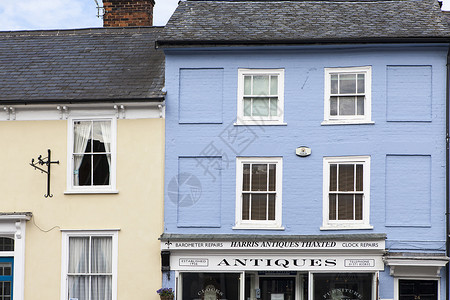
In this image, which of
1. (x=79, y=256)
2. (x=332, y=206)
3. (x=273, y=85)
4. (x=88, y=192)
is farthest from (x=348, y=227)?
(x=79, y=256)

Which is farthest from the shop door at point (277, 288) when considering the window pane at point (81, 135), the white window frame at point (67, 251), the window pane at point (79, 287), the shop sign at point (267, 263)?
the window pane at point (81, 135)

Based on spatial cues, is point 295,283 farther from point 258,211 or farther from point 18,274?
point 18,274

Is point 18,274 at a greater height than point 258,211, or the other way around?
point 258,211

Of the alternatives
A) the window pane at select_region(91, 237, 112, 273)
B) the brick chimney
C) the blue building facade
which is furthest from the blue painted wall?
the brick chimney

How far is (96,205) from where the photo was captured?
17.7 m

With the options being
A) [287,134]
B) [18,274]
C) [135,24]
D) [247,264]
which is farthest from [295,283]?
[135,24]

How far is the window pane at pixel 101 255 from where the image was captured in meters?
17.7

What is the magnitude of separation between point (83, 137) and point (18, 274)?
11.7 feet

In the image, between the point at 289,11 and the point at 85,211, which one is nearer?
the point at 85,211

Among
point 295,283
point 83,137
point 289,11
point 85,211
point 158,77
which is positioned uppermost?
point 289,11

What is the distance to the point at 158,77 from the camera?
1864 cm

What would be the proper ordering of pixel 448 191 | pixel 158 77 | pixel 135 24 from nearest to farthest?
pixel 448 191
pixel 158 77
pixel 135 24

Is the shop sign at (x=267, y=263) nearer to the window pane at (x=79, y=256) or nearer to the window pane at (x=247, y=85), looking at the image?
the window pane at (x=79, y=256)

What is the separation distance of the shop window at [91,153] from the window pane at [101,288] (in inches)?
85.9
